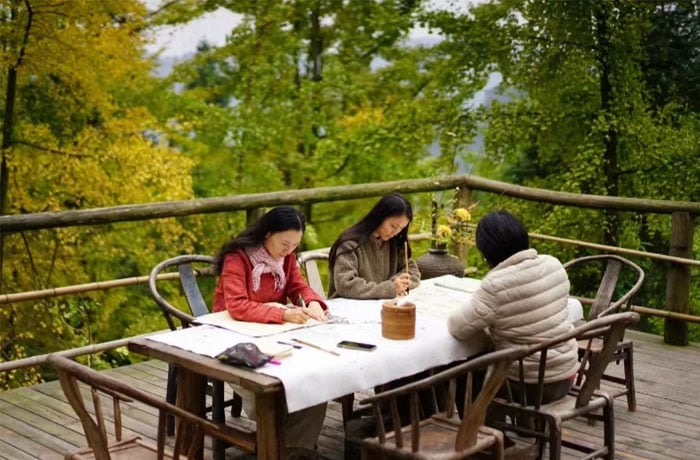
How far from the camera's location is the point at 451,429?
9.34 ft

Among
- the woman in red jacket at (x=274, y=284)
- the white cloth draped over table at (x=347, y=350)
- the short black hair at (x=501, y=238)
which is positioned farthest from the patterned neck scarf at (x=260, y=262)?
the short black hair at (x=501, y=238)

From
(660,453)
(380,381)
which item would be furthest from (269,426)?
(660,453)

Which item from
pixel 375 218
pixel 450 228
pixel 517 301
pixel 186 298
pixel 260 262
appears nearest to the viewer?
pixel 517 301

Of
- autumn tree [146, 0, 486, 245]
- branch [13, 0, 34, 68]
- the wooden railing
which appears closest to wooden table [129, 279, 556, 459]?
the wooden railing

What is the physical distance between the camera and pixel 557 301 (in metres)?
3.05

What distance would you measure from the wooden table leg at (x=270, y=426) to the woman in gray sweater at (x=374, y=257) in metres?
1.05

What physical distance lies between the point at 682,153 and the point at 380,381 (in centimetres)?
657

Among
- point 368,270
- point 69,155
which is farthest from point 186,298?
point 69,155

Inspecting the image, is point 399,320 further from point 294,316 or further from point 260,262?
point 260,262

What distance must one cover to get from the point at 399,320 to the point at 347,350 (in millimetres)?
240

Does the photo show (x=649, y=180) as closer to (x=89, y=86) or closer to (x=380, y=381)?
(x=89, y=86)

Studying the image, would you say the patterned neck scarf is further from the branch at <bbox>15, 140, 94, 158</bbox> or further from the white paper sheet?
the branch at <bbox>15, 140, 94, 158</bbox>

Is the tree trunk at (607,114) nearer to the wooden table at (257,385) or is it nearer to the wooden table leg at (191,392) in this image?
the wooden table leg at (191,392)

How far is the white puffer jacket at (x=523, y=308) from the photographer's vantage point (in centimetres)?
296
